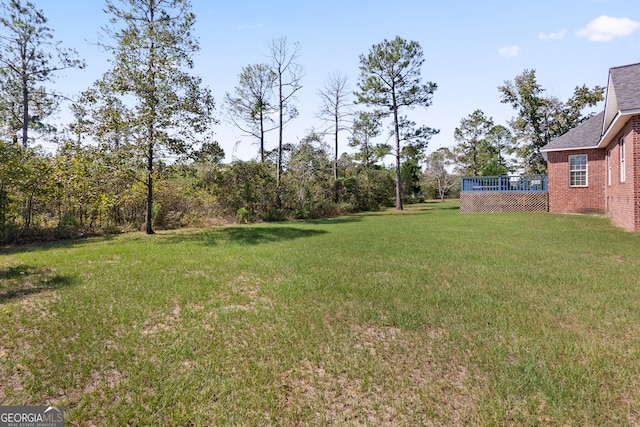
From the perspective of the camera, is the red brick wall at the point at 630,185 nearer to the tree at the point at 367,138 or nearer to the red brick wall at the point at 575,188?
the red brick wall at the point at 575,188

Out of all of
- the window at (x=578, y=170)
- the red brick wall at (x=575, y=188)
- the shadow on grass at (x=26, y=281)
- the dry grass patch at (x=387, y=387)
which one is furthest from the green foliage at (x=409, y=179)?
the dry grass patch at (x=387, y=387)

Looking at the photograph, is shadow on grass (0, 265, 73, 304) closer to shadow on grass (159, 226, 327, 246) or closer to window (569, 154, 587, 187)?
shadow on grass (159, 226, 327, 246)

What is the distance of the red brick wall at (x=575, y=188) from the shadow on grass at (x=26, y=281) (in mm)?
21722

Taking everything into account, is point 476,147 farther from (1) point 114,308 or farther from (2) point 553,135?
(1) point 114,308

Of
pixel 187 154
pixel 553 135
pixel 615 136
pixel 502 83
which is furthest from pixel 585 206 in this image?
pixel 187 154

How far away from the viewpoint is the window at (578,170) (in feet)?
56.2

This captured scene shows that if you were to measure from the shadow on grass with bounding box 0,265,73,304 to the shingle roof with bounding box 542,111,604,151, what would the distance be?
21341 millimetres

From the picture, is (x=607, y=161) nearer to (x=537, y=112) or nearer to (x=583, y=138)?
(x=583, y=138)

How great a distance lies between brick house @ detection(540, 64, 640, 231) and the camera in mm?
9883

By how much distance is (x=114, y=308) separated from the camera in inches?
168

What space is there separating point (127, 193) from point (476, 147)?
141 feet

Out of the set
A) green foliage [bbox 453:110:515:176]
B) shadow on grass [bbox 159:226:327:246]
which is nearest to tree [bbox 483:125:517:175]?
green foliage [bbox 453:110:515:176]

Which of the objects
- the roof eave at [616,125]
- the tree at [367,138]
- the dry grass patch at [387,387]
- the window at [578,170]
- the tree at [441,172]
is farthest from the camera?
the tree at [441,172]

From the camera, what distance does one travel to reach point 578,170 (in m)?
17.3
